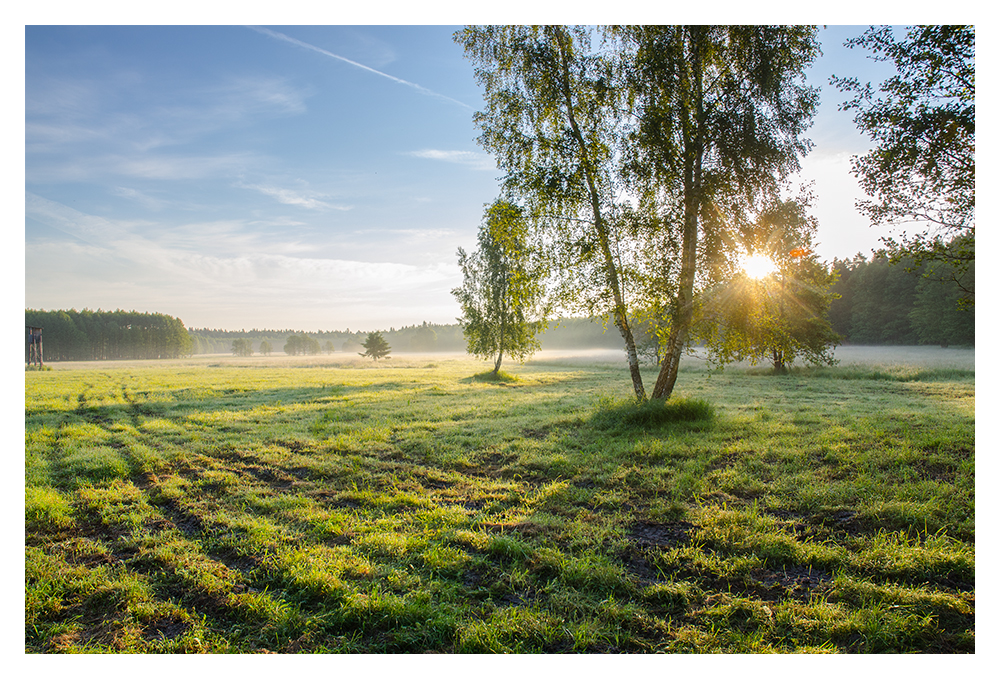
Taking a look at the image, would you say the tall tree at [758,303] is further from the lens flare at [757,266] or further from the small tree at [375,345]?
the small tree at [375,345]

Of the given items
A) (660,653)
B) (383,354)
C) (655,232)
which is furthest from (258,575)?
(383,354)

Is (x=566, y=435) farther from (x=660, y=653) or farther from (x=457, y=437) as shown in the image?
(x=660, y=653)

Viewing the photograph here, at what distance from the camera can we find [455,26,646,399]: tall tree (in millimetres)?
11523

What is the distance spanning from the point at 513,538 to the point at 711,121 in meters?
10.6

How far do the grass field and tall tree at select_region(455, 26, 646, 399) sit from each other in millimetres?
3785

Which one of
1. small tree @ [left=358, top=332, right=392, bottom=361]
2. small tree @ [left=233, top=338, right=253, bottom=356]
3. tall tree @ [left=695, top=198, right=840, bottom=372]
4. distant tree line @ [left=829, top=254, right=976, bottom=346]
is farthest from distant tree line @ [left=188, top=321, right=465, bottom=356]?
tall tree @ [left=695, top=198, right=840, bottom=372]

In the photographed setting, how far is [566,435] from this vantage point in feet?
34.6

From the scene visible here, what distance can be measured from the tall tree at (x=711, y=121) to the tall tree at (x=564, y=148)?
1.09 m

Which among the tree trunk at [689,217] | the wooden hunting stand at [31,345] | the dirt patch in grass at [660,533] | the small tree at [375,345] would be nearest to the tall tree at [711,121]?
the tree trunk at [689,217]

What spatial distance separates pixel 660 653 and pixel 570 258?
10006 millimetres

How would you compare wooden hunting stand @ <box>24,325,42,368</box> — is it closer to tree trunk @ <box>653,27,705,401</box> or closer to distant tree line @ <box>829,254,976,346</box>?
tree trunk @ <box>653,27,705,401</box>

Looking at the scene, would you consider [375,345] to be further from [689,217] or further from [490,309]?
[689,217]

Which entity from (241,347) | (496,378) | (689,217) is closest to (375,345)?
(241,347)

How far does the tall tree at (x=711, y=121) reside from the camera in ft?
33.0
